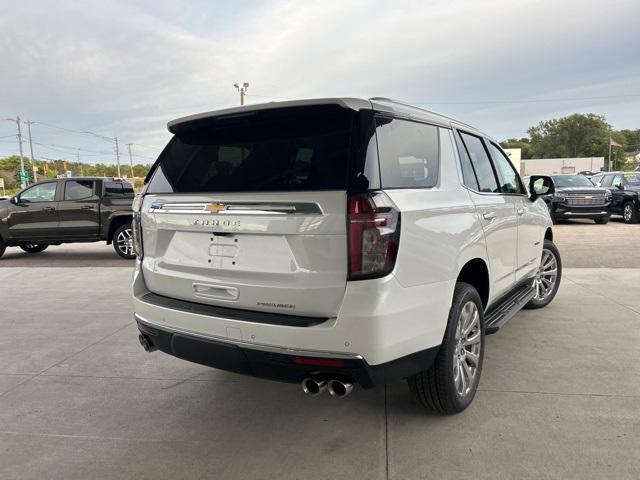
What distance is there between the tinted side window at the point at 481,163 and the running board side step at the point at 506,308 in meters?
0.95

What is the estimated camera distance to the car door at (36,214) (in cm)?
1045

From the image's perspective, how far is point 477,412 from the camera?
123 inches

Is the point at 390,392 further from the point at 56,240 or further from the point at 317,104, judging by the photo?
the point at 56,240

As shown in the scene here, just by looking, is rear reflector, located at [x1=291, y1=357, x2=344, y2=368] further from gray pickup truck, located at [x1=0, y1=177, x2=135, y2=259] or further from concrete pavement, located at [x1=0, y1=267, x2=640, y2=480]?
gray pickup truck, located at [x1=0, y1=177, x2=135, y2=259]

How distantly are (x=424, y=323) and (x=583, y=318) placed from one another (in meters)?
3.38

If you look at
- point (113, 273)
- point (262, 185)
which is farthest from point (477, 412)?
point (113, 273)

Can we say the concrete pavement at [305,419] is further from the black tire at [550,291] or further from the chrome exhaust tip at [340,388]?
the black tire at [550,291]

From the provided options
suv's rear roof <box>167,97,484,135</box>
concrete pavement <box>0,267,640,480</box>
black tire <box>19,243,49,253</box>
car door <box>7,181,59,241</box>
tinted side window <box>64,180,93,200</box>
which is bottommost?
concrete pavement <box>0,267,640,480</box>

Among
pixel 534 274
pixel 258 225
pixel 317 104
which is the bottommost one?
pixel 534 274

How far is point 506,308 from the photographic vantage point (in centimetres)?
399

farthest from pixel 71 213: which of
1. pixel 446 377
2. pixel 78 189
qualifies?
pixel 446 377

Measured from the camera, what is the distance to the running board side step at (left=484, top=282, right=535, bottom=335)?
11.5 ft

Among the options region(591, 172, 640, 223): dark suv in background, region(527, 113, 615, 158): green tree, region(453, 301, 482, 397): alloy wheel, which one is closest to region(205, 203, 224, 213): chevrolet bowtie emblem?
region(453, 301, 482, 397): alloy wheel

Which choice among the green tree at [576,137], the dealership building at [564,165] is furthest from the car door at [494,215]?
the green tree at [576,137]
